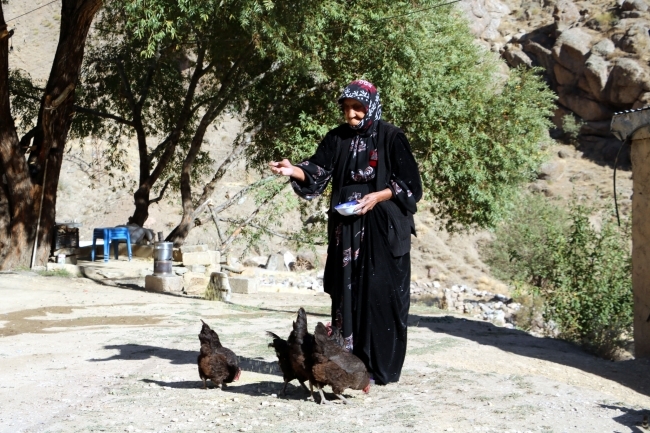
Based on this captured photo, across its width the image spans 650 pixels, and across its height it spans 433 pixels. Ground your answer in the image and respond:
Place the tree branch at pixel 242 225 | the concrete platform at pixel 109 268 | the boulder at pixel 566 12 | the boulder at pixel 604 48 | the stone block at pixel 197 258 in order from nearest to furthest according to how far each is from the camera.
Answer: the concrete platform at pixel 109 268, the tree branch at pixel 242 225, the stone block at pixel 197 258, the boulder at pixel 604 48, the boulder at pixel 566 12

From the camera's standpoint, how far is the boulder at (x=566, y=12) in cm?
4825

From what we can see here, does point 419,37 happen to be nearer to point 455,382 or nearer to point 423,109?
point 423,109

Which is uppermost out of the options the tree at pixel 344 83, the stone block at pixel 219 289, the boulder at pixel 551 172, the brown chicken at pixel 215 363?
the boulder at pixel 551 172

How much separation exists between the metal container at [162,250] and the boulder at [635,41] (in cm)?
3506

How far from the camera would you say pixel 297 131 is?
49.7ft

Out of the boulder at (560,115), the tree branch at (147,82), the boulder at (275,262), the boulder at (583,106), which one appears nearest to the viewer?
the tree branch at (147,82)

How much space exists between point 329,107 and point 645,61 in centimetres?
3186

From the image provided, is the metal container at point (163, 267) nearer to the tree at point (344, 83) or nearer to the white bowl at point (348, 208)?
the tree at point (344, 83)

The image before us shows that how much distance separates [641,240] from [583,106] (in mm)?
38541

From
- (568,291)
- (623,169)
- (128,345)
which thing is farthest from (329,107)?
(623,169)

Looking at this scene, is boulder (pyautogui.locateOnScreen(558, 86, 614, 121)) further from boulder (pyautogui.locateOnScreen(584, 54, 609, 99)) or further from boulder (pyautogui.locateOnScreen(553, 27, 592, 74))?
boulder (pyautogui.locateOnScreen(553, 27, 592, 74))

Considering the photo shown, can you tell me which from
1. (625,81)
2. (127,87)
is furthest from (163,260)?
(625,81)

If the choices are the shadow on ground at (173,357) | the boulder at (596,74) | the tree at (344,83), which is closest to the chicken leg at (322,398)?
the shadow on ground at (173,357)

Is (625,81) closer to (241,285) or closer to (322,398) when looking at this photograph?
(241,285)
